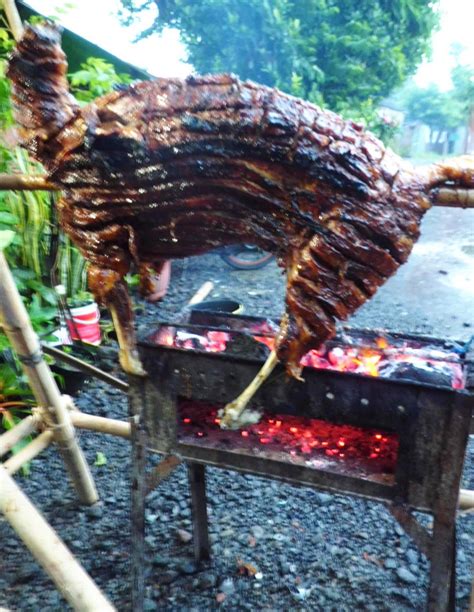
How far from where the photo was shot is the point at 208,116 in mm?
1680

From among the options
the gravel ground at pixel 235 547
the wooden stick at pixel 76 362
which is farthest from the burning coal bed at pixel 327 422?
the wooden stick at pixel 76 362

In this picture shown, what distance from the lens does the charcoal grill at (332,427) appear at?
65.6 inches

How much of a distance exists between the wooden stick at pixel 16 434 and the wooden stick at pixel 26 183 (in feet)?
3.96

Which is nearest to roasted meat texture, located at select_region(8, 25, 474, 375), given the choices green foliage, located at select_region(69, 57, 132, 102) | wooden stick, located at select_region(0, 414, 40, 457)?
wooden stick, located at select_region(0, 414, 40, 457)

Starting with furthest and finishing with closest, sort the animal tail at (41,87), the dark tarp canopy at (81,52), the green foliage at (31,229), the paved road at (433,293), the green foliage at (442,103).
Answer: the green foliage at (442,103), the paved road at (433,293), the dark tarp canopy at (81,52), the green foliage at (31,229), the animal tail at (41,87)

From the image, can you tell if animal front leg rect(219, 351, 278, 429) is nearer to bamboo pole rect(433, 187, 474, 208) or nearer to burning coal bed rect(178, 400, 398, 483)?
burning coal bed rect(178, 400, 398, 483)

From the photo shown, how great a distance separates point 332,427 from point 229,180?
1.10 m

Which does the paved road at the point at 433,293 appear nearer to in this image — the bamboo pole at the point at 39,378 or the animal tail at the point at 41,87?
the bamboo pole at the point at 39,378

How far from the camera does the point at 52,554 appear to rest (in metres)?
1.56

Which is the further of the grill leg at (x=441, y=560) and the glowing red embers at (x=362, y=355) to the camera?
the glowing red embers at (x=362, y=355)

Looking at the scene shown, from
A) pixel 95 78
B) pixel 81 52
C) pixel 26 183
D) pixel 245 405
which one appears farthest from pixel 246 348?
pixel 81 52

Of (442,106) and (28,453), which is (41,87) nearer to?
(28,453)

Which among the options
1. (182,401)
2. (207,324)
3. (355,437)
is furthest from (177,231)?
(355,437)

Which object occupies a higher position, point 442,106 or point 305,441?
point 442,106
